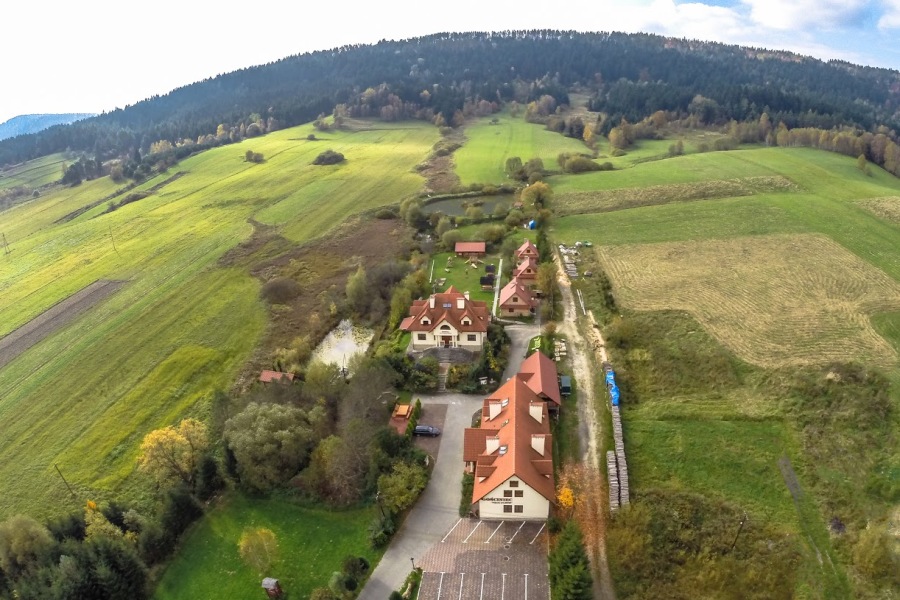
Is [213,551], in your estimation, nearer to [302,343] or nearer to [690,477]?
[302,343]

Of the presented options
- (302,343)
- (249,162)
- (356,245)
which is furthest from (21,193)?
(302,343)

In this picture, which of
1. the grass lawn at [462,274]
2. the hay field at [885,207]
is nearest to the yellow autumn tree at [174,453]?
the grass lawn at [462,274]

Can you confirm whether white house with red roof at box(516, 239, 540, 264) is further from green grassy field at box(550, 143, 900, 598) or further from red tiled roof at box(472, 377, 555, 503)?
red tiled roof at box(472, 377, 555, 503)

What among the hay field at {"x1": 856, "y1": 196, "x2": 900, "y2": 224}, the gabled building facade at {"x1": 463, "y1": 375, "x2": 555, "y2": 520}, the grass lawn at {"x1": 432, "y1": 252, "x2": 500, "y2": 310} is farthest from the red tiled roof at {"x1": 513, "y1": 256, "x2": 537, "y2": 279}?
the hay field at {"x1": 856, "y1": 196, "x2": 900, "y2": 224}

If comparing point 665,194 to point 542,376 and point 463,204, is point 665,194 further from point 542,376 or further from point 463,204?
point 542,376

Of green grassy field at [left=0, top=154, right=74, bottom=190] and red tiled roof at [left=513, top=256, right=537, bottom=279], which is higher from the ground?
green grassy field at [left=0, top=154, right=74, bottom=190]

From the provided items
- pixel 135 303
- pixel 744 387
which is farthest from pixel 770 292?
pixel 135 303

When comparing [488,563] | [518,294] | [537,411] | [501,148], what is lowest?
[488,563]
